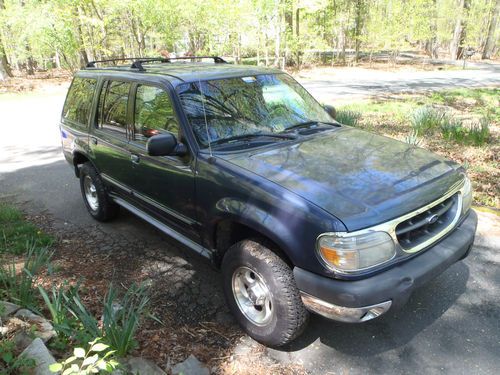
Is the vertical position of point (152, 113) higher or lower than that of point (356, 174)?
higher

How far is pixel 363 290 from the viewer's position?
7.42 ft

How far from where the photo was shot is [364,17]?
27969 millimetres

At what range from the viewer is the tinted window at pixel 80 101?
4.56m

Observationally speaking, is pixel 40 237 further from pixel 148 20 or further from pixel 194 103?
pixel 148 20

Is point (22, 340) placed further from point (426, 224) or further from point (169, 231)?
point (426, 224)

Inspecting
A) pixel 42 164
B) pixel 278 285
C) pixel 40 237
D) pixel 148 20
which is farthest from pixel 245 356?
pixel 148 20

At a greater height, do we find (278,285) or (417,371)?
(278,285)

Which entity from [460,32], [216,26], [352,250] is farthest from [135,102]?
[460,32]

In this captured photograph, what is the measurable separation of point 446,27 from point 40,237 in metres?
33.8

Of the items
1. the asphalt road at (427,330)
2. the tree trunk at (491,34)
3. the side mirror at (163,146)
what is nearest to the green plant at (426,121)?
the asphalt road at (427,330)

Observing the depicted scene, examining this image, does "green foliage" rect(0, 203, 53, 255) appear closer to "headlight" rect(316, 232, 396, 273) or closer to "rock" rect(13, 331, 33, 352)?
"rock" rect(13, 331, 33, 352)

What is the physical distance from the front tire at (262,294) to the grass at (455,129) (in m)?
3.52

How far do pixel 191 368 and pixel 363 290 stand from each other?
4.07 feet

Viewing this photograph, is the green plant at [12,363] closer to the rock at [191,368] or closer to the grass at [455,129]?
the rock at [191,368]
